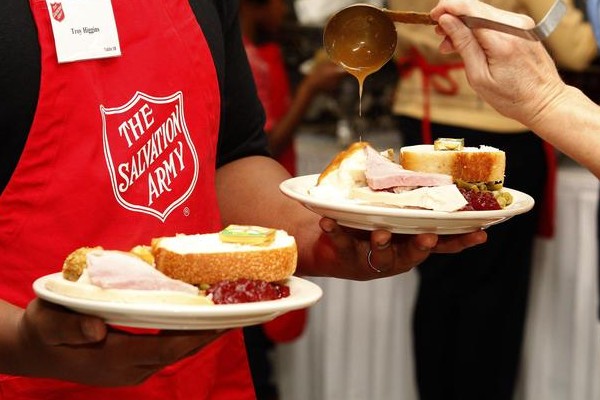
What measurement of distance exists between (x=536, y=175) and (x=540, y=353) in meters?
0.64

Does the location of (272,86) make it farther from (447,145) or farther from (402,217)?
(402,217)

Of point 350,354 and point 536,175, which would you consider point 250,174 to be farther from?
point 350,354

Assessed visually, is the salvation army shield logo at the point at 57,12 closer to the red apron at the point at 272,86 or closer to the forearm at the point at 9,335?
the forearm at the point at 9,335

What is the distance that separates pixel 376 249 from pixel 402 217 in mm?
138

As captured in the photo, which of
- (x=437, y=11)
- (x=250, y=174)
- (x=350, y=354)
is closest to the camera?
(x=437, y=11)

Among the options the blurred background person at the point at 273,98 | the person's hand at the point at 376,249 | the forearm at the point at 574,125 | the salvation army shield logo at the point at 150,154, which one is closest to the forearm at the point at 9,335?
the salvation army shield logo at the point at 150,154

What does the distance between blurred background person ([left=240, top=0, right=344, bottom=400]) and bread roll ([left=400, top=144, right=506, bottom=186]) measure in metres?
2.09

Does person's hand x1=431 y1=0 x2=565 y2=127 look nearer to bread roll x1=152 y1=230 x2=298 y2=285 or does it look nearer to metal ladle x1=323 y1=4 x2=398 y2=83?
metal ladle x1=323 y1=4 x2=398 y2=83

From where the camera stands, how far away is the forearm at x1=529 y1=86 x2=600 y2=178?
1.62 m

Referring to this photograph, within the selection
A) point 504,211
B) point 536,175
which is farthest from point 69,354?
point 536,175

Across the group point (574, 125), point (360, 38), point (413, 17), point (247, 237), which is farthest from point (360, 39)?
point (247, 237)

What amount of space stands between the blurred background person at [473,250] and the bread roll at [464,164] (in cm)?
152

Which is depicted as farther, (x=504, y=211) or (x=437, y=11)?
(x=437, y=11)

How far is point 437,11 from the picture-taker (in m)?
1.58
